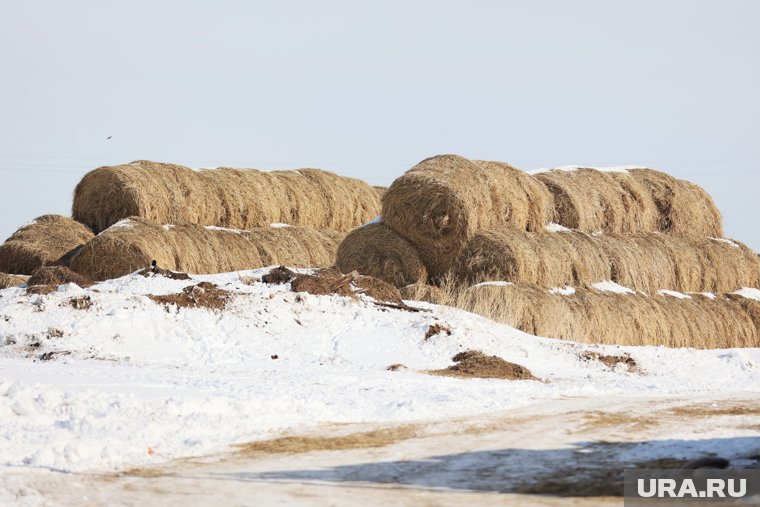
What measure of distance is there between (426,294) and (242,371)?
6179 millimetres

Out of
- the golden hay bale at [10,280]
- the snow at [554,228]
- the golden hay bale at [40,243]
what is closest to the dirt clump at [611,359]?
the snow at [554,228]

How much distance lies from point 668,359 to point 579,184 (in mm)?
5757

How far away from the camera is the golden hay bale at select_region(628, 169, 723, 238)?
2478cm

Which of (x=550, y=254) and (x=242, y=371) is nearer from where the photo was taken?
(x=242, y=371)

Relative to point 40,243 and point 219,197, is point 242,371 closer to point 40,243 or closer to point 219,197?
point 40,243

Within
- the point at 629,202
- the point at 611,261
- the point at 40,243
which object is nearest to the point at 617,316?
the point at 611,261

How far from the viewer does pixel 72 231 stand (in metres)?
23.6

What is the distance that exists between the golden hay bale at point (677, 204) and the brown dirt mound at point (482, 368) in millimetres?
10006

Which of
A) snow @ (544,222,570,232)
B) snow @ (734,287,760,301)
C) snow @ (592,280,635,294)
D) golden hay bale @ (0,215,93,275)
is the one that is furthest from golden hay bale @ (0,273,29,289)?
snow @ (734,287,760,301)

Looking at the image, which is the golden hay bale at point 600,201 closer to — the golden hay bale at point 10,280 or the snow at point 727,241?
the snow at point 727,241

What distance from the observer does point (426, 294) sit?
64.7ft

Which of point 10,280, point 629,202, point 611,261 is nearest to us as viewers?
point 10,280

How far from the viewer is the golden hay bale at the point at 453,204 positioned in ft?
65.5

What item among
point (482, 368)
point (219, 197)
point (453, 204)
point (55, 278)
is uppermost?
point (219, 197)
